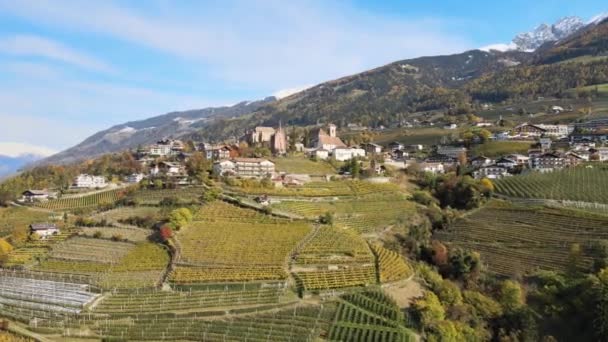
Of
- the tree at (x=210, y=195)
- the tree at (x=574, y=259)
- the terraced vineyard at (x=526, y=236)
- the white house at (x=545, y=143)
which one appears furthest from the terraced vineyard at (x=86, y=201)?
the white house at (x=545, y=143)

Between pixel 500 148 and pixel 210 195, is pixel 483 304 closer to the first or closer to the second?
pixel 210 195

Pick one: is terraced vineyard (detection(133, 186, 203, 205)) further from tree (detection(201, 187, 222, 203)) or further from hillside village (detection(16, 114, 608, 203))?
hillside village (detection(16, 114, 608, 203))

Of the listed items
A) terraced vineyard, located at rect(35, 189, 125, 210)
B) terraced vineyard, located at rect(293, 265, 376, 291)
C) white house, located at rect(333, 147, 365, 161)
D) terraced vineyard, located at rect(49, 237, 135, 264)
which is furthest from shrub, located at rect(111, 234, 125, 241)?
white house, located at rect(333, 147, 365, 161)

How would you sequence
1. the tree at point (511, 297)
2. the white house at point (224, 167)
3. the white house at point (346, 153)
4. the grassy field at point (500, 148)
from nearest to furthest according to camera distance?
the tree at point (511, 297), the white house at point (224, 167), the grassy field at point (500, 148), the white house at point (346, 153)

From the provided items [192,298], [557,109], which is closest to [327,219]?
[192,298]

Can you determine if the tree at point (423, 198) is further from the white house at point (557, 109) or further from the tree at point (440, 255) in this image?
the white house at point (557, 109)

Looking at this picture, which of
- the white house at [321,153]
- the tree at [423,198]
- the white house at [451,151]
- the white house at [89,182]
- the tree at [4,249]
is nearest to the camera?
the tree at [4,249]

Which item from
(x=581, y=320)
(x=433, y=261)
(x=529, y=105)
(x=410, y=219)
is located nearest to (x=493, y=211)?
(x=410, y=219)
